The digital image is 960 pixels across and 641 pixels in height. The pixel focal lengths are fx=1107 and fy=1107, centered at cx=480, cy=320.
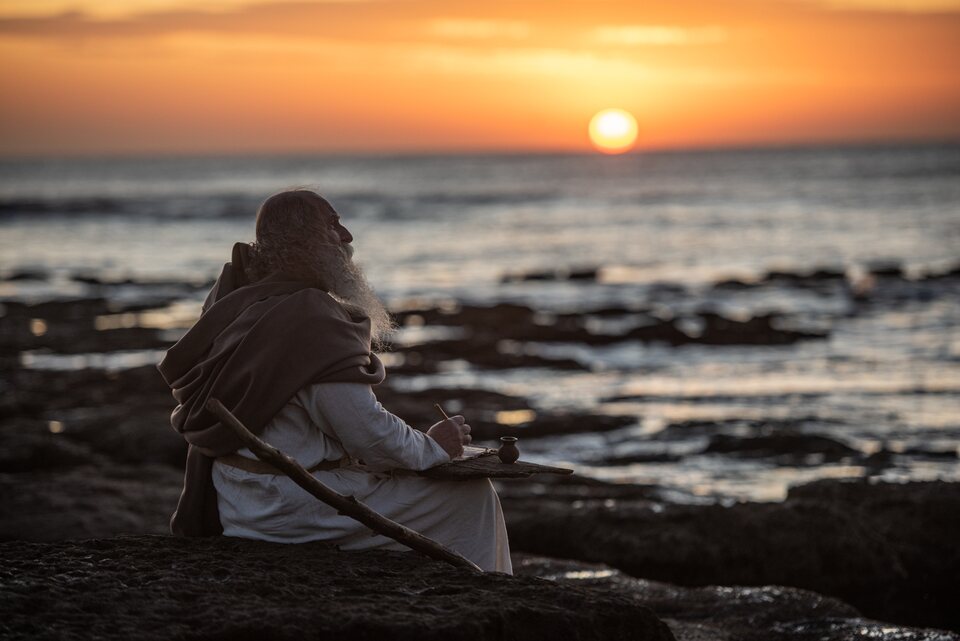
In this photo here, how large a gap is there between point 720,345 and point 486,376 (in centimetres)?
445

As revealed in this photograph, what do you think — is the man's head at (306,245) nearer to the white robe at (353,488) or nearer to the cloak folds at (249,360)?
the cloak folds at (249,360)

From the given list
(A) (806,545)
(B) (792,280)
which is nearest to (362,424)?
(A) (806,545)

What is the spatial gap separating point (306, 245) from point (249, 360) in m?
0.49

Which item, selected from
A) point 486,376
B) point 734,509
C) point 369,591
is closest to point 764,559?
point 734,509

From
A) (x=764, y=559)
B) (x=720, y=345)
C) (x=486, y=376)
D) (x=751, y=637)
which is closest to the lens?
(x=751, y=637)

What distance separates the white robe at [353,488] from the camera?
4098 mm

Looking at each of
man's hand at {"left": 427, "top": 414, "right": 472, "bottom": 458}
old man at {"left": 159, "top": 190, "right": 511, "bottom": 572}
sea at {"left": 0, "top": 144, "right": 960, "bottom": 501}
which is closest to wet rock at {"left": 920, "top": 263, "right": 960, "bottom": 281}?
sea at {"left": 0, "top": 144, "right": 960, "bottom": 501}

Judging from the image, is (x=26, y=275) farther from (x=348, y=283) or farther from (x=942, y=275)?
(x=348, y=283)

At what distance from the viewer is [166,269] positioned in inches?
1289

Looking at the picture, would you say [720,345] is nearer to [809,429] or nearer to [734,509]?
[809,429]

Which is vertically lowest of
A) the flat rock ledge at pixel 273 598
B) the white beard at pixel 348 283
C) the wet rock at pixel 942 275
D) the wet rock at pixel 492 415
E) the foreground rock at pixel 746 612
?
the wet rock at pixel 942 275

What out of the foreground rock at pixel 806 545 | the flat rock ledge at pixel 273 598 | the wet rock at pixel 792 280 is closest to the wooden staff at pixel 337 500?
the flat rock ledge at pixel 273 598

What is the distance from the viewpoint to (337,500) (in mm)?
4082

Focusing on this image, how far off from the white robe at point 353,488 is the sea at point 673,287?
0.98m
